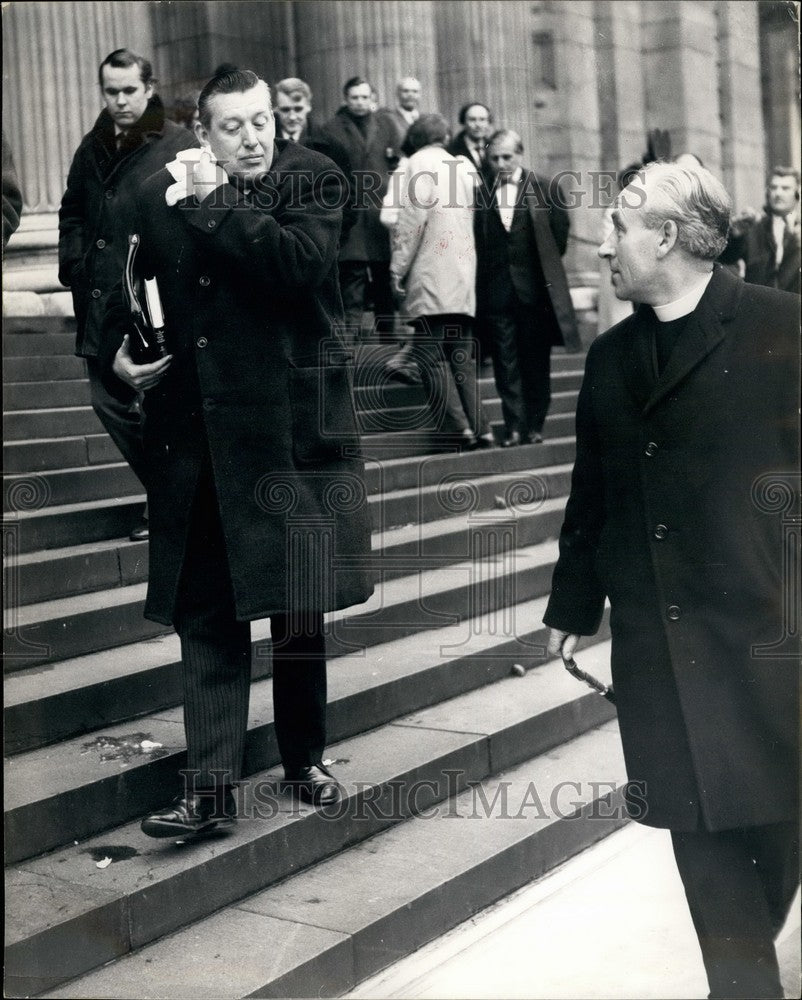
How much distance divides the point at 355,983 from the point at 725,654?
1.46 meters

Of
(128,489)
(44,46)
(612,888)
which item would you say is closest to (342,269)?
(44,46)

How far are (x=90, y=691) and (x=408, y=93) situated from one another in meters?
6.88

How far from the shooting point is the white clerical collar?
9.90 feet

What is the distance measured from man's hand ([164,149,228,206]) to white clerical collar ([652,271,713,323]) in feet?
4.33

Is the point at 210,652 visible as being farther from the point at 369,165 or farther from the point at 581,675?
the point at 369,165

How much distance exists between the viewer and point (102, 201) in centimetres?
537

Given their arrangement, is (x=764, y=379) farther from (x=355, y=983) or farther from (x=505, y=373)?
(x=505, y=373)

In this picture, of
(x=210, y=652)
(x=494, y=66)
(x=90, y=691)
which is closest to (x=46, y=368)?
(x=90, y=691)

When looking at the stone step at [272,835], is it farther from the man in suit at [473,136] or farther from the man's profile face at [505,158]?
the man in suit at [473,136]

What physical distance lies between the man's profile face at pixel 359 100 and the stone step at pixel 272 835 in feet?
17.4

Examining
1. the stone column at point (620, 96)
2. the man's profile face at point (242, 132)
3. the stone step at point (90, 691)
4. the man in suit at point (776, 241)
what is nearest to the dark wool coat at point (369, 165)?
the man in suit at point (776, 241)

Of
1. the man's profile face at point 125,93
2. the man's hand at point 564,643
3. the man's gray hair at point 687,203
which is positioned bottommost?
the man's hand at point 564,643

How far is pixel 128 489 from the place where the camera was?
234 inches

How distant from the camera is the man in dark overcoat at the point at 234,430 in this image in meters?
3.77
